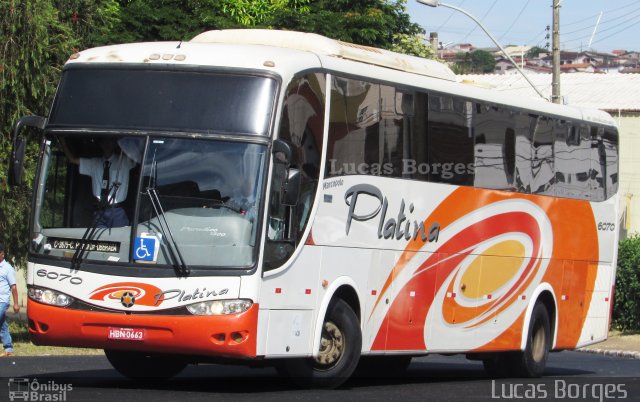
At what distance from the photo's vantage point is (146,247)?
41.5ft

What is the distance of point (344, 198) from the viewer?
14.2m

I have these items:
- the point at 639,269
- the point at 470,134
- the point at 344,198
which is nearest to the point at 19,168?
the point at 344,198

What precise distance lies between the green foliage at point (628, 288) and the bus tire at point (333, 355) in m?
19.9

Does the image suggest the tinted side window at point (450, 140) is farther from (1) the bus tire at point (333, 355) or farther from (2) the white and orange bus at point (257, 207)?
(1) the bus tire at point (333, 355)

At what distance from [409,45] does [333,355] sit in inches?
1084

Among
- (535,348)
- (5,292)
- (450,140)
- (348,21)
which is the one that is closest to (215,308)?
(450,140)

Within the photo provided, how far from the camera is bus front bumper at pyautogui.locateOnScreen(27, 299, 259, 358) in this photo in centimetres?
1245

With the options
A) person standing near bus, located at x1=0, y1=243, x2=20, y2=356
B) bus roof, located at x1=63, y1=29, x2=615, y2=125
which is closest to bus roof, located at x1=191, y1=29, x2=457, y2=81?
bus roof, located at x1=63, y1=29, x2=615, y2=125

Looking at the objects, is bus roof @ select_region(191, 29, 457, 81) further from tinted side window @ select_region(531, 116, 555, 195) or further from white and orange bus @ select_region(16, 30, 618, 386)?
tinted side window @ select_region(531, 116, 555, 195)

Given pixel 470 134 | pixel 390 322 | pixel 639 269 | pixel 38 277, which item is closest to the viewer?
pixel 38 277

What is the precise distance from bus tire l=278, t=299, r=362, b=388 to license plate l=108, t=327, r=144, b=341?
74.8 inches

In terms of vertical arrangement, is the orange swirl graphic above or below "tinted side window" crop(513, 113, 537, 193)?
below

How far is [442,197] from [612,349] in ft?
48.0

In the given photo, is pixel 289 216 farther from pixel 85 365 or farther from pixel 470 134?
pixel 85 365
